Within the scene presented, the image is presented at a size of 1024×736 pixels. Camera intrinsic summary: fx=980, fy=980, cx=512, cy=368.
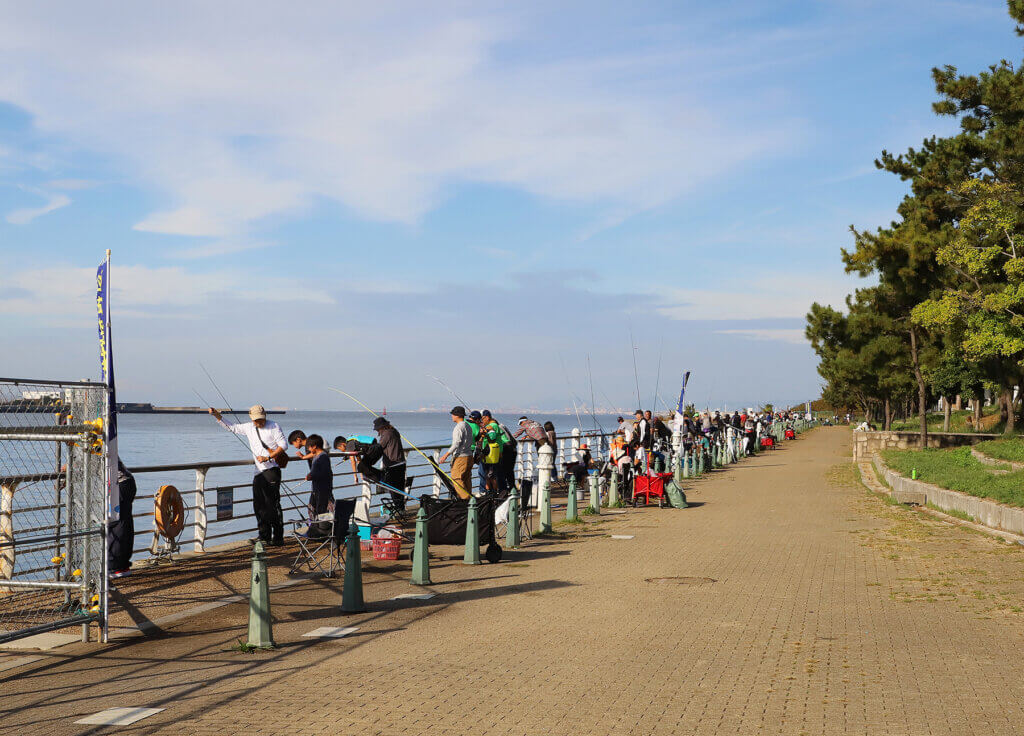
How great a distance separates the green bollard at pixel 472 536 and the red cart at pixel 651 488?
891cm

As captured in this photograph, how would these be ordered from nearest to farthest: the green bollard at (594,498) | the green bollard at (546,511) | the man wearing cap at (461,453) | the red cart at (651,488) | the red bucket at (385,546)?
1. the red bucket at (385,546)
2. the man wearing cap at (461,453)
3. the green bollard at (546,511)
4. the green bollard at (594,498)
5. the red cart at (651,488)

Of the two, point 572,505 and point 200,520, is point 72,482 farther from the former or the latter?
point 572,505

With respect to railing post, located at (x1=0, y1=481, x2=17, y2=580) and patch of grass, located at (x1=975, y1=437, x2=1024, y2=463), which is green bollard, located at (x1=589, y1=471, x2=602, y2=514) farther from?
railing post, located at (x1=0, y1=481, x2=17, y2=580)

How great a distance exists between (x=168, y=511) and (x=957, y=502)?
13779mm

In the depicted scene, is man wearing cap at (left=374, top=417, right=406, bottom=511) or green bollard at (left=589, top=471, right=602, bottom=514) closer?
man wearing cap at (left=374, top=417, right=406, bottom=511)

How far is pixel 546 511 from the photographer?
16641 mm

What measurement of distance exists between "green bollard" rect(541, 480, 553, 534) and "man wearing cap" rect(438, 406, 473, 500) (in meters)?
1.50

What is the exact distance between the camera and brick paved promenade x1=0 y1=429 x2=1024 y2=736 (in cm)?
621

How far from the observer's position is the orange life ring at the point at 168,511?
12.2 metres

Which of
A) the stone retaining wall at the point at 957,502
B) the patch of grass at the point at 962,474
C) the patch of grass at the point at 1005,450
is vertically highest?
the patch of grass at the point at 1005,450

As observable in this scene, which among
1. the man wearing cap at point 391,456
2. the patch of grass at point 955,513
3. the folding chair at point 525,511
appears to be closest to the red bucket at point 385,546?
the man wearing cap at point 391,456

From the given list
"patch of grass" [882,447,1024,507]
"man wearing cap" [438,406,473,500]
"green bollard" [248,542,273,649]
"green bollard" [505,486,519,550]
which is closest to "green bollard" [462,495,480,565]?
"green bollard" [505,486,519,550]

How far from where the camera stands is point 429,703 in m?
6.51

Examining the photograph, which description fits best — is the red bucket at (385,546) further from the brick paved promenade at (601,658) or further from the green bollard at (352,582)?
the green bollard at (352,582)
